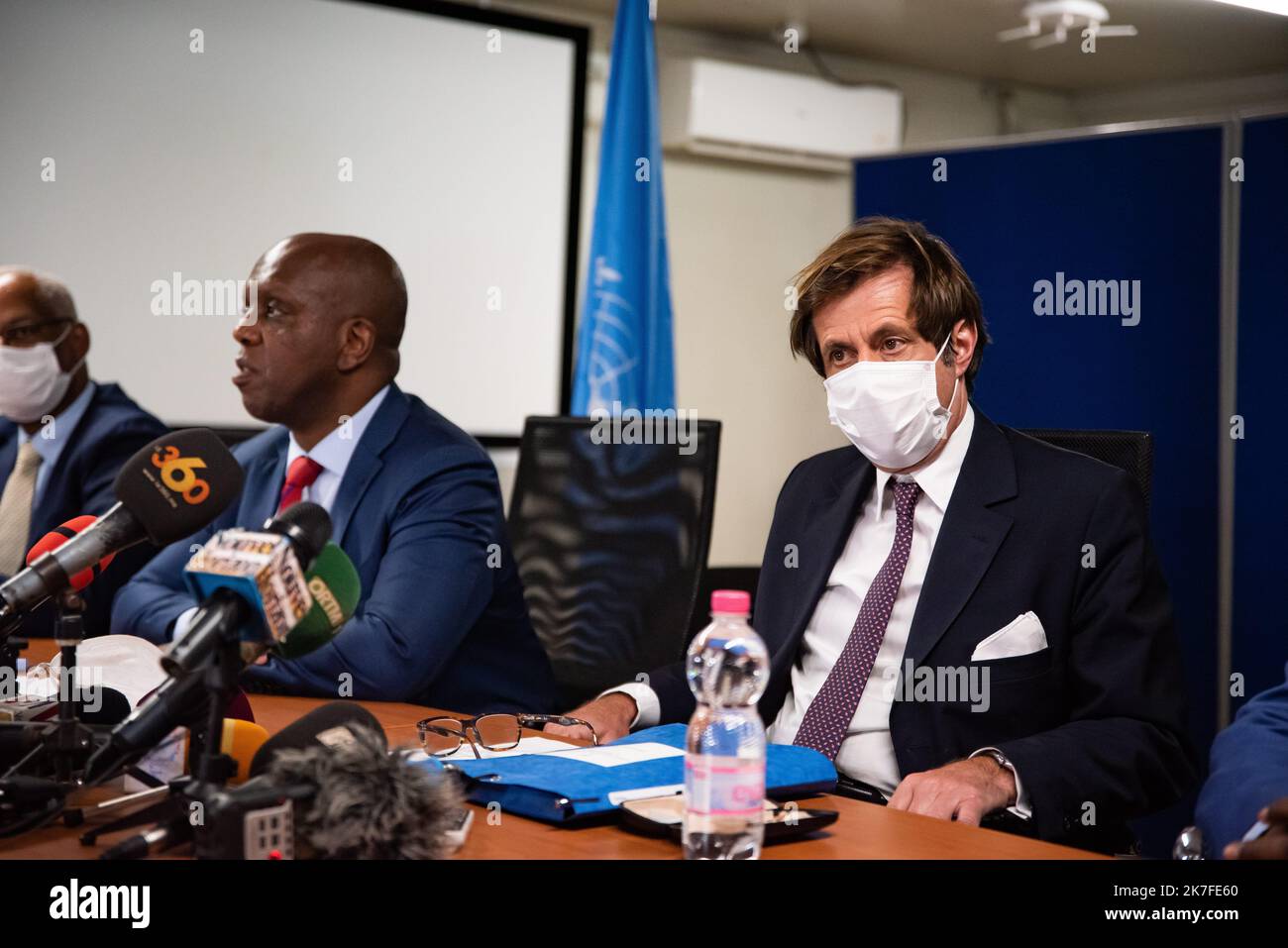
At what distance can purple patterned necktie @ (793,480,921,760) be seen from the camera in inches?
71.7

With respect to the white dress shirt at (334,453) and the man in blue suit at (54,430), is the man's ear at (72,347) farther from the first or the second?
the white dress shirt at (334,453)

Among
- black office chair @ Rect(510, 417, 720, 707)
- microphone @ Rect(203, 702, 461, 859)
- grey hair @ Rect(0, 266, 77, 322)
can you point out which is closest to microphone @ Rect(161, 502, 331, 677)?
microphone @ Rect(203, 702, 461, 859)

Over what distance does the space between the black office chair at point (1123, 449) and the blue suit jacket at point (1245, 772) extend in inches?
21.1

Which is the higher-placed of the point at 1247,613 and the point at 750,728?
the point at 750,728

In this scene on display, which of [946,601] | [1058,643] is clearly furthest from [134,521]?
[1058,643]

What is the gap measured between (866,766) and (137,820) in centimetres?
98

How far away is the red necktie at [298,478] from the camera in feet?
7.57

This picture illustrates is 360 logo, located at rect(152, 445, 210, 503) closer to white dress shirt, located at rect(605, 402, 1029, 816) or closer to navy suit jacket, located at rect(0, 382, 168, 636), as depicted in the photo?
white dress shirt, located at rect(605, 402, 1029, 816)

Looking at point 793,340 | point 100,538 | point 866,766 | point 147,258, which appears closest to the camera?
point 100,538

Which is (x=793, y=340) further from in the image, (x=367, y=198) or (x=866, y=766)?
(x=367, y=198)

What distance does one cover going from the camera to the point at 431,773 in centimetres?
114

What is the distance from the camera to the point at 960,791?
1.50m

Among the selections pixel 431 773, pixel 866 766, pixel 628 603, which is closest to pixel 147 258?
pixel 628 603
